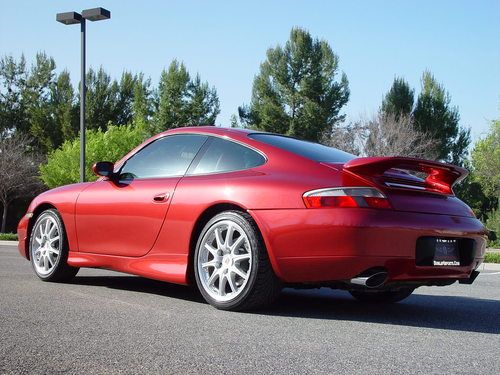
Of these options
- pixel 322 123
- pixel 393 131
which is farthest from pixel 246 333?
pixel 322 123

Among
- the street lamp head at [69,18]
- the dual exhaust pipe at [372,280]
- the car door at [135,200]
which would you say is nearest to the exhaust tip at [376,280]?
the dual exhaust pipe at [372,280]

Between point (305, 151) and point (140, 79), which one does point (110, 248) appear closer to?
point (305, 151)

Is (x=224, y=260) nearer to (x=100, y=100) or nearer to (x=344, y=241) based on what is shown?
(x=344, y=241)

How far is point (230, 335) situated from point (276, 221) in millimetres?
927

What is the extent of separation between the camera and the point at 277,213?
14.2 feet

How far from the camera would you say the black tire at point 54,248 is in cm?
605

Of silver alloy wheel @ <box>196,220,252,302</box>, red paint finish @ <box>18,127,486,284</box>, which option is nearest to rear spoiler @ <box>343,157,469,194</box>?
red paint finish @ <box>18,127,486,284</box>

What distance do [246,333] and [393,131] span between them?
115 feet

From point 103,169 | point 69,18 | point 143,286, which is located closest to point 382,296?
point 143,286

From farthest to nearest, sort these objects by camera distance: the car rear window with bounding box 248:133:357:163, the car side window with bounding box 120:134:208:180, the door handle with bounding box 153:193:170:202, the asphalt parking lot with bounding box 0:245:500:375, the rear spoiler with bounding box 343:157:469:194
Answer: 1. the car side window with bounding box 120:134:208:180
2. the door handle with bounding box 153:193:170:202
3. the car rear window with bounding box 248:133:357:163
4. the rear spoiler with bounding box 343:157:469:194
5. the asphalt parking lot with bounding box 0:245:500:375

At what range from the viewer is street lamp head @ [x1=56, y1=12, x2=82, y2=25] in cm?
1761

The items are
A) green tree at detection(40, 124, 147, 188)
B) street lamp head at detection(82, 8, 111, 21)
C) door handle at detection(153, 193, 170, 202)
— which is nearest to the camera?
door handle at detection(153, 193, 170, 202)

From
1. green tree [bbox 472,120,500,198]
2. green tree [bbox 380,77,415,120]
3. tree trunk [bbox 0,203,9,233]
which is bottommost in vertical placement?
tree trunk [bbox 0,203,9,233]

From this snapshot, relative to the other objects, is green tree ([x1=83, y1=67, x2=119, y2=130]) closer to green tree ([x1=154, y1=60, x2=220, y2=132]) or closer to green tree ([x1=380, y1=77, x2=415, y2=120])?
green tree ([x1=154, y1=60, x2=220, y2=132])
